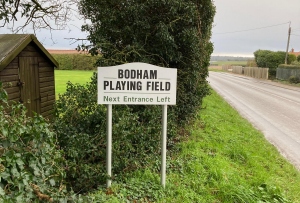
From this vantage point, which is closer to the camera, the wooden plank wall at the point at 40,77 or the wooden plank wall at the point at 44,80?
the wooden plank wall at the point at 40,77

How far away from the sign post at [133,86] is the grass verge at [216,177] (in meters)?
0.32

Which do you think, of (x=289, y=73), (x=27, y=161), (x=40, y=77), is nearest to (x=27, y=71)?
(x=40, y=77)

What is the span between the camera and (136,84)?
3.91 metres

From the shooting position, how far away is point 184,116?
6637 millimetres

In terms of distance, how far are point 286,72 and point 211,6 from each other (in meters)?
27.1

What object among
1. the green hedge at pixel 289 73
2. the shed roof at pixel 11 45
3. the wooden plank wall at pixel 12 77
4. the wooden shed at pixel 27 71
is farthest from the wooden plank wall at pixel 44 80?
the green hedge at pixel 289 73

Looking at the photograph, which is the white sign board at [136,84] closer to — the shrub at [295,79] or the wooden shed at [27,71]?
the wooden shed at [27,71]

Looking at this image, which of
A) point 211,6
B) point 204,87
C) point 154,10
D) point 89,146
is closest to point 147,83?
point 89,146

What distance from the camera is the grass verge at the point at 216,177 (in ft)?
12.3

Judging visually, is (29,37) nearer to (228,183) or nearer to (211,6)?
(211,6)

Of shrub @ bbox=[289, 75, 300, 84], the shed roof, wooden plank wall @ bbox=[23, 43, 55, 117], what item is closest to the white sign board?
the shed roof

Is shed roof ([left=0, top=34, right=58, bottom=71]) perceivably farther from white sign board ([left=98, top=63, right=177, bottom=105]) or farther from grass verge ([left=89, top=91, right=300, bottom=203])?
grass verge ([left=89, top=91, right=300, bottom=203])

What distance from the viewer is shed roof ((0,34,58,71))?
20.8 ft

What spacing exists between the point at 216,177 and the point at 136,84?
2050 millimetres
